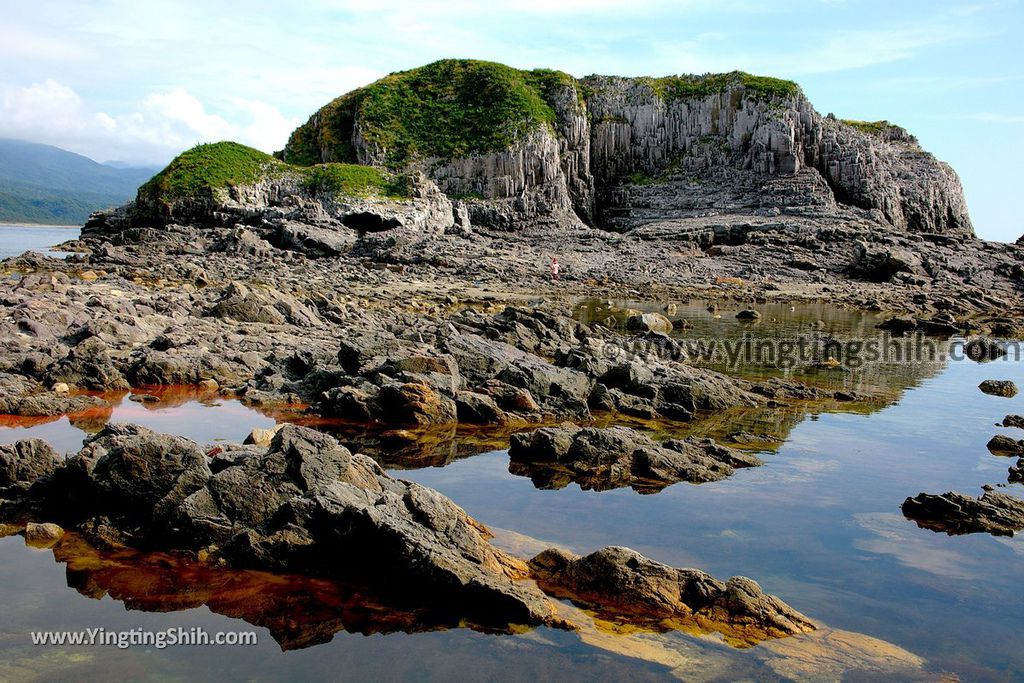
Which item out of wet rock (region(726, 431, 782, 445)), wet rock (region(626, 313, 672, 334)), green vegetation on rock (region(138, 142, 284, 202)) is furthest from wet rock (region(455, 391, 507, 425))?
green vegetation on rock (region(138, 142, 284, 202))

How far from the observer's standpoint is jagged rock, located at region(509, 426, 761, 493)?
9.22 metres

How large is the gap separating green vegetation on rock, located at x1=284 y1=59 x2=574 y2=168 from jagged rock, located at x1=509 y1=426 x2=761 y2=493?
2084 inches

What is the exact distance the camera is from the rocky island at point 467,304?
6.30m

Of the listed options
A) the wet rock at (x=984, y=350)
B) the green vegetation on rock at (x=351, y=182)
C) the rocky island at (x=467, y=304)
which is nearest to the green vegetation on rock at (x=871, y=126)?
the rocky island at (x=467, y=304)

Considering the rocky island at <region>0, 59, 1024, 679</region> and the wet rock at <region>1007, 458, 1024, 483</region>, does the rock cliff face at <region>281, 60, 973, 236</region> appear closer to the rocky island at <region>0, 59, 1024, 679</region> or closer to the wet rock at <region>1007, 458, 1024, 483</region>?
the rocky island at <region>0, 59, 1024, 679</region>

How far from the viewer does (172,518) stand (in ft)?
21.5

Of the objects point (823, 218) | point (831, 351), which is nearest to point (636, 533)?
point (831, 351)

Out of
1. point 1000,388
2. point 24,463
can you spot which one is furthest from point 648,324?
point 24,463

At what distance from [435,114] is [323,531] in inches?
2428

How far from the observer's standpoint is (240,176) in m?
50.2

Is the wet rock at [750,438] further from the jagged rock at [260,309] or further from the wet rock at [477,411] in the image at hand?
the jagged rock at [260,309]

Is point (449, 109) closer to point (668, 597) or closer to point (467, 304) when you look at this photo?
point (467, 304)

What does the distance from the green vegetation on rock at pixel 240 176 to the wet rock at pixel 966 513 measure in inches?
1751

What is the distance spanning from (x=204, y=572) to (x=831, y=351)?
58.6 feet
